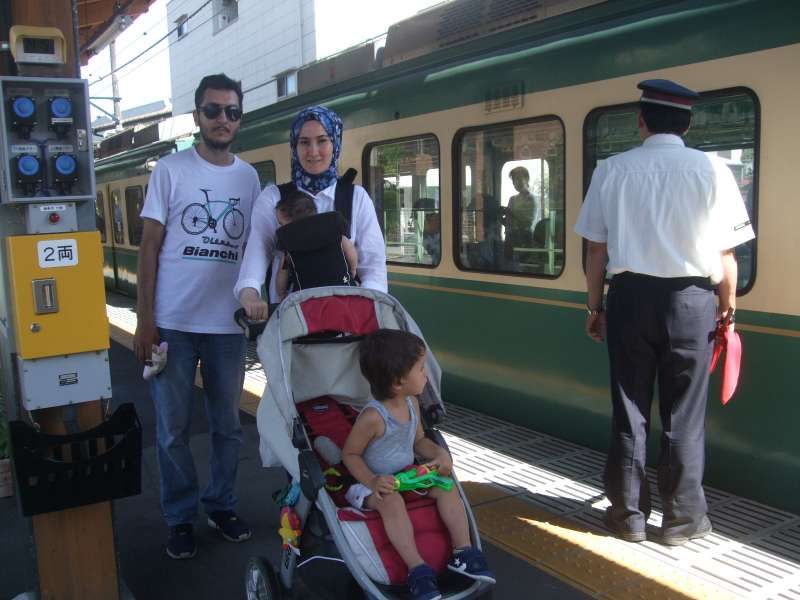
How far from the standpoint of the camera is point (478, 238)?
5.34m

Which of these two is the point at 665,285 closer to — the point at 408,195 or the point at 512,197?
the point at 512,197

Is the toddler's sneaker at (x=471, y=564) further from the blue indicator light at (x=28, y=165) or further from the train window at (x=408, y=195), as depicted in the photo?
the train window at (x=408, y=195)

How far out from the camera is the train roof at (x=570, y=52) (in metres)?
3.65

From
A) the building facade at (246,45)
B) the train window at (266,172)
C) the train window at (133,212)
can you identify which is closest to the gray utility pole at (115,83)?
the building facade at (246,45)

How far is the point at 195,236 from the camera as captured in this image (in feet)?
10.8

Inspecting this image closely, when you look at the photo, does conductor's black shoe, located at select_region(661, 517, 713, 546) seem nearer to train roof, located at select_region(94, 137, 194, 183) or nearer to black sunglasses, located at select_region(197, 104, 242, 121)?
black sunglasses, located at select_region(197, 104, 242, 121)

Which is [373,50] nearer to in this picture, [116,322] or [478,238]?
[478,238]

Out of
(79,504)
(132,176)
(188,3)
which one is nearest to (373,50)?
(79,504)

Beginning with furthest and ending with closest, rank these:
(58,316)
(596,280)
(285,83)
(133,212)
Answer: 1. (285,83)
2. (133,212)
3. (596,280)
4. (58,316)

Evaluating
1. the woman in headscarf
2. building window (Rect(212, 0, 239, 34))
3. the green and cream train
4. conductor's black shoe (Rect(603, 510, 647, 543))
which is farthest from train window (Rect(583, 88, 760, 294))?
building window (Rect(212, 0, 239, 34))

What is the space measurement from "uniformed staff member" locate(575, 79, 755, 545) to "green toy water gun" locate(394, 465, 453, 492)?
1313mm

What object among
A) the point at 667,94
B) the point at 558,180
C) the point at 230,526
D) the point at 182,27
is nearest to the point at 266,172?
the point at 558,180

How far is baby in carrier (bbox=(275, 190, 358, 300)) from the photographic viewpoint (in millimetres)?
2779

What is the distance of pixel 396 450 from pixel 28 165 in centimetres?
148
